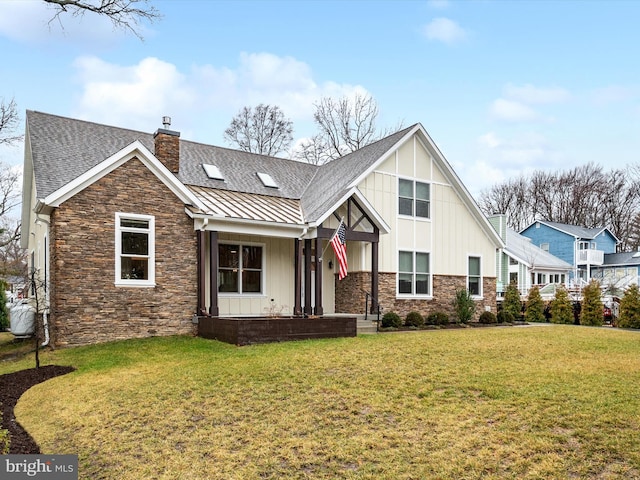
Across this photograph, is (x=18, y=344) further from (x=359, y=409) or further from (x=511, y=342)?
(x=511, y=342)

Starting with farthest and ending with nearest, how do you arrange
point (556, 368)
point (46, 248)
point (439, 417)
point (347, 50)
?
point (347, 50)
point (46, 248)
point (556, 368)
point (439, 417)

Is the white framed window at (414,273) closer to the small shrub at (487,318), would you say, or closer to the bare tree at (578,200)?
the small shrub at (487,318)

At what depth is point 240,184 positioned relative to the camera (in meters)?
17.1

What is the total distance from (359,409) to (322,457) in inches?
53.6

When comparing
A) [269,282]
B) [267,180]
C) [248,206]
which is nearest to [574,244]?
[267,180]

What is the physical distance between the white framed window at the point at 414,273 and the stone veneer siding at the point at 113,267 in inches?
296

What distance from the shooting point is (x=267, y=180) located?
18.1 meters

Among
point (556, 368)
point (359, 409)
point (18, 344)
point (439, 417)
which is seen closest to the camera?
point (439, 417)

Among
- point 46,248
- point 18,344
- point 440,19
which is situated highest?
point 440,19

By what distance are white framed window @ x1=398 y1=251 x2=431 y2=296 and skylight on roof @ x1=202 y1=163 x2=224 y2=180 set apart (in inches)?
268

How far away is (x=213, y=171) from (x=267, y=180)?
213 cm

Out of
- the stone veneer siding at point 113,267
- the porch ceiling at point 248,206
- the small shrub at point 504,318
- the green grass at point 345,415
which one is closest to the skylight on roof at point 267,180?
the porch ceiling at point 248,206

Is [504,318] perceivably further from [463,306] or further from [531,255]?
[531,255]

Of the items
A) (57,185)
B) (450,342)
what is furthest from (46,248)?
(450,342)
